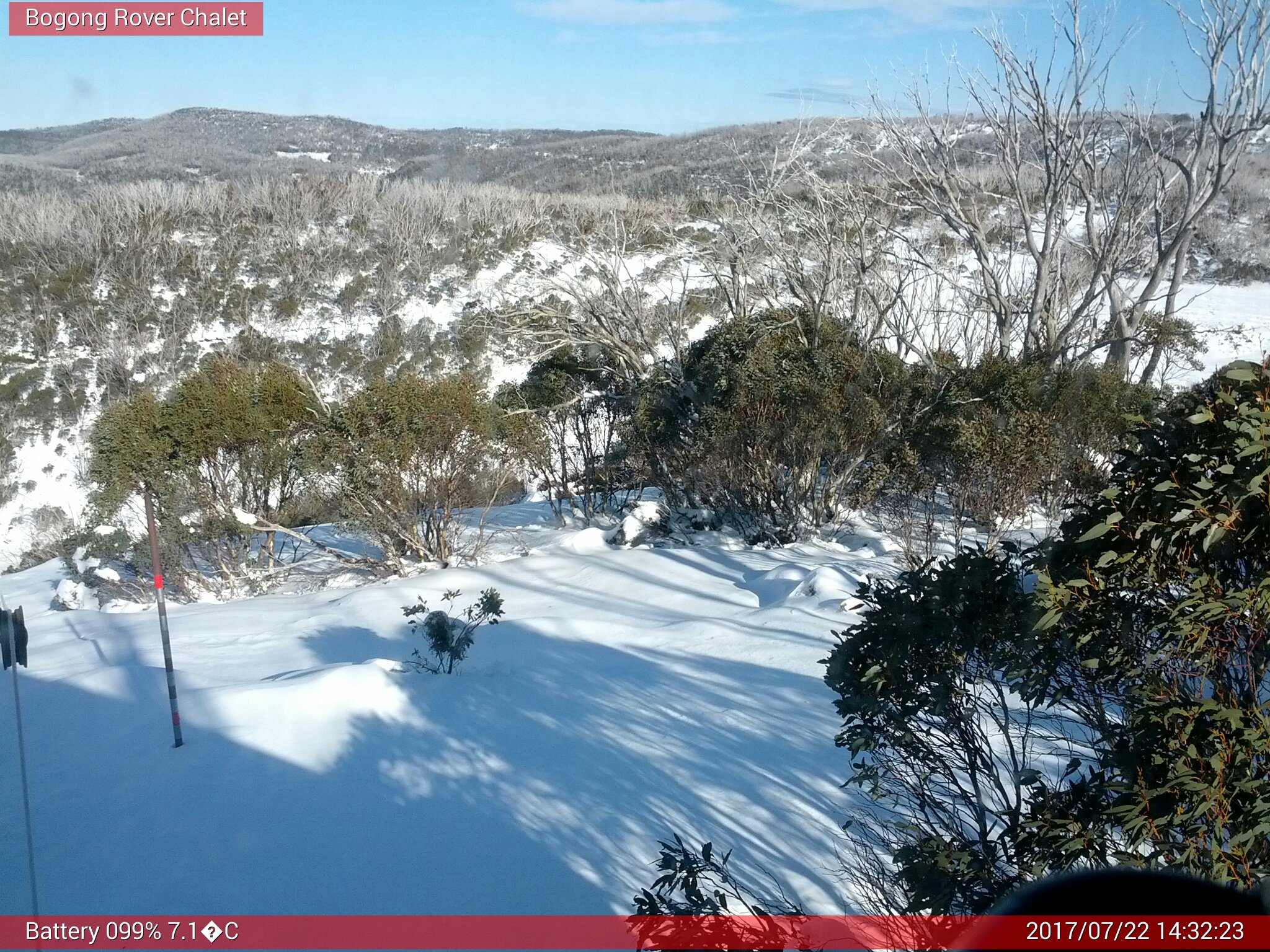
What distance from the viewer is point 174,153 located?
49406mm

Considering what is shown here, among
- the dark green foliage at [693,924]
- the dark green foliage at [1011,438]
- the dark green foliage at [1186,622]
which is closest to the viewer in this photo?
the dark green foliage at [1186,622]

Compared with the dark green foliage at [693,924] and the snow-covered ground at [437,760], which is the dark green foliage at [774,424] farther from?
the dark green foliage at [693,924]

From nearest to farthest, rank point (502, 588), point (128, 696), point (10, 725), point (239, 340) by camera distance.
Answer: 1. point (10, 725)
2. point (128, 696)
3. point (502, 588)
4. point (239, 340)

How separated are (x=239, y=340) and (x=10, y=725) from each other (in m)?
21.8

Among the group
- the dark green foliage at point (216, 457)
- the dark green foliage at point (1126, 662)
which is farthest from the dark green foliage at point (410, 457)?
the dark green foliage at point (1126, 662)

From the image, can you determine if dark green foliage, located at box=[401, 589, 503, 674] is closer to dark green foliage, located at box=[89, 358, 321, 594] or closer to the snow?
dark green foliage, located at box=[89, 358, 321, 594]

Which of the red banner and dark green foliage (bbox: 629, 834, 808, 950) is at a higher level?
dark green foliage (bbox: 629, 834, 808, 950)

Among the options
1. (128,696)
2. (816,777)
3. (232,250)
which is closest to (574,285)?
(128,696)

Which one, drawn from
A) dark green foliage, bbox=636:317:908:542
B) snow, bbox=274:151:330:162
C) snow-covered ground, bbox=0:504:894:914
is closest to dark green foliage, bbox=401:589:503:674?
snow-covered ground, bbox=0:504:894:914

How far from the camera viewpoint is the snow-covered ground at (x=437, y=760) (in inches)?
171

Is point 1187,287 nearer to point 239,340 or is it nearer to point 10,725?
point 239,340

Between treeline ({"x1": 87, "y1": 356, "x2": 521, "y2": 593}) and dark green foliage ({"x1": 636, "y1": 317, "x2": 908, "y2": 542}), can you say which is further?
treeline ({"x1": 87, "y1": 356, "x2": 521, "y2": 593})

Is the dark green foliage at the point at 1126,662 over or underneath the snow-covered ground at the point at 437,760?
over

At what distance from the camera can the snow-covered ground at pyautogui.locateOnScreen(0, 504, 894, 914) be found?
171 inches
